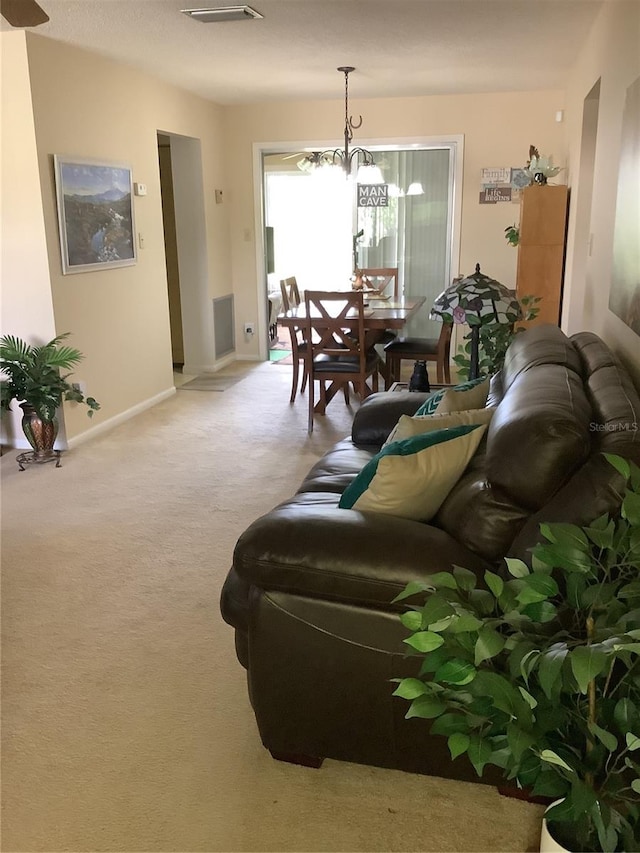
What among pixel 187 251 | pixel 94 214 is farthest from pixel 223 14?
pixel 187 251

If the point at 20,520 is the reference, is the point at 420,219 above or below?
above

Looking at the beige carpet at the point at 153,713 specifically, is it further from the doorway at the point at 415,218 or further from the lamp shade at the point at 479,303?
the doorway at the point at 415,218

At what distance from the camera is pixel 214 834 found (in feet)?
5.62

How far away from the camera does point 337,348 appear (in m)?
5.06

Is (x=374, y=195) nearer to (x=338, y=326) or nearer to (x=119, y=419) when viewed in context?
(x=338, y=326)

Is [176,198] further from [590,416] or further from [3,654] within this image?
[590,416]

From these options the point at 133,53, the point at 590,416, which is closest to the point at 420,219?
the point at 133,53

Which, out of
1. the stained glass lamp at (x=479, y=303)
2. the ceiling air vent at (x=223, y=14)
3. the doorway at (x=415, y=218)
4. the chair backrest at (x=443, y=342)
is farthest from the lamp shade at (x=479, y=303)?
the doorway at (x=415, y=218)

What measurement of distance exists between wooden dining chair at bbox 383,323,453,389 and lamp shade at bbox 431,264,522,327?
192 cm

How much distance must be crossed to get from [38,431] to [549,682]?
3809 mm

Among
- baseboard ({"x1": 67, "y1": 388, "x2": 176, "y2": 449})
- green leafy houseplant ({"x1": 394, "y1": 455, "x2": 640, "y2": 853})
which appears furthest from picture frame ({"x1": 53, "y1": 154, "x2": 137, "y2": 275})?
green leafy houseplant ({"x1": 394, "y1": 455, "x2": 640, "y2": 853})

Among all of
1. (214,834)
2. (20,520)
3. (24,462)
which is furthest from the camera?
(24,462)

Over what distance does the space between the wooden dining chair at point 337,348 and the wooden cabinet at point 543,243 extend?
1082 mm

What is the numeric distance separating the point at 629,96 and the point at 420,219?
4.30 meters
